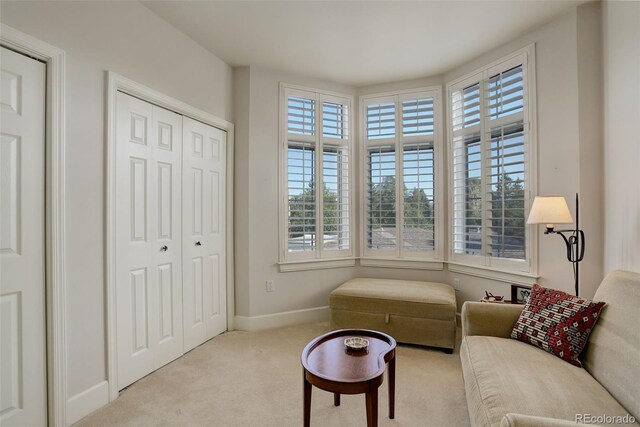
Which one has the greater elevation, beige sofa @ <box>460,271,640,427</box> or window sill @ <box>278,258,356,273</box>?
window sill @ <box>278,258,356,273</box>

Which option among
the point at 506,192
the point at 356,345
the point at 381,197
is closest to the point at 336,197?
the point at 381,197

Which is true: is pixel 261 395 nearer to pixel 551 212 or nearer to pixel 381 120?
pixel 551 212

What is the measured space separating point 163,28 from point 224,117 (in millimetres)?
917

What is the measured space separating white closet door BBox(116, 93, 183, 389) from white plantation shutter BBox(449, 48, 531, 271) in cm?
267

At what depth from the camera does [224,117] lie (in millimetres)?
3311

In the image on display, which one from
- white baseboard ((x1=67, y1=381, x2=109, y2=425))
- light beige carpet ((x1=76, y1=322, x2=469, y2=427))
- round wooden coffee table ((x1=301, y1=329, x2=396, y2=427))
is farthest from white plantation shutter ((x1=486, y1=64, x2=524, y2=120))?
white baseboard ((x1=67, y1=381, x2=109, y2=425))

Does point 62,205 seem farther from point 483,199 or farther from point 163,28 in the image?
point 483,199

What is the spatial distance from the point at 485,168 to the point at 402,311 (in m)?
1.54

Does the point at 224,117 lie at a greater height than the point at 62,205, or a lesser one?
greater

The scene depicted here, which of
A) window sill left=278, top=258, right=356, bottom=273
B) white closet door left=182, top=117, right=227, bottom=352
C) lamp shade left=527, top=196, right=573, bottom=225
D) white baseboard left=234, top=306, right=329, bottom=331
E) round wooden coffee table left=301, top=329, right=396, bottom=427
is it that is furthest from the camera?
window sill left=278, top=258, right=356, bottom=273

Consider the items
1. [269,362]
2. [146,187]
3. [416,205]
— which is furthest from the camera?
[416,205]

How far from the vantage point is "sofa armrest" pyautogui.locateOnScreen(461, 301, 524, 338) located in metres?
2.05

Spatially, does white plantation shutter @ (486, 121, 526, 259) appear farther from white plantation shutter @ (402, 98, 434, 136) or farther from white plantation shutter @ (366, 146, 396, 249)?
white plantation shutter @ (366, 146, 396, 249)

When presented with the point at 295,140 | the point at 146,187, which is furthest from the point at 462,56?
the point at 146,187
